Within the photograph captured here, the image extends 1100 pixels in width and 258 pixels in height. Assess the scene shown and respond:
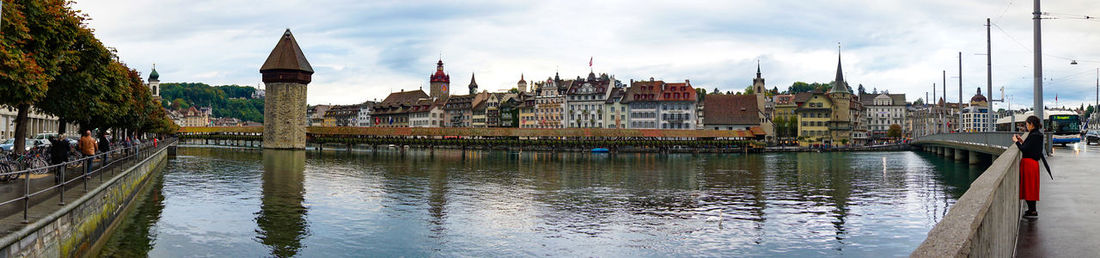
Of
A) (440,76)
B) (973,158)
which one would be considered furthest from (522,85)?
(973,158)

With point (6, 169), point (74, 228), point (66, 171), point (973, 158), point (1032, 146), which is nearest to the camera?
point (1032, 146)

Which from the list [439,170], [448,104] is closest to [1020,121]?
[439,170]

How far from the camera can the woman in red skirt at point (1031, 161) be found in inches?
420

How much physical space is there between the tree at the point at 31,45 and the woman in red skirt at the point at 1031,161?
724 inches

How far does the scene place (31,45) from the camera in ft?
69.6

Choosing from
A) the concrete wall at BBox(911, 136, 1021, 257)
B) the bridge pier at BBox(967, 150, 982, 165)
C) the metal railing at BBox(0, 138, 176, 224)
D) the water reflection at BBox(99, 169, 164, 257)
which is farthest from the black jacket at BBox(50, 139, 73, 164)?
the bridge pier at BBox(967, 150, 982, 165)

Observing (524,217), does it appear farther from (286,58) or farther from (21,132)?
(286,58)

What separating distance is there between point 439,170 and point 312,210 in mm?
25495

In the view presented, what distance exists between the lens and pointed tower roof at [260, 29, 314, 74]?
94.6 metres

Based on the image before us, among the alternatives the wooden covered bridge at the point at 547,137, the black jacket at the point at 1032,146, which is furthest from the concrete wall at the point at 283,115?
the black jacket at the point at 1032,146

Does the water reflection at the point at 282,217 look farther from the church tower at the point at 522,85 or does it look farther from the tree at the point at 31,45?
the church tower at the point at 522,85

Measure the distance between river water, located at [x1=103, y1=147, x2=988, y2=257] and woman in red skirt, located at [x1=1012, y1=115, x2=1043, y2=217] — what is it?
7594 millimetres

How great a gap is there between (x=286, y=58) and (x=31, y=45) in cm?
7590

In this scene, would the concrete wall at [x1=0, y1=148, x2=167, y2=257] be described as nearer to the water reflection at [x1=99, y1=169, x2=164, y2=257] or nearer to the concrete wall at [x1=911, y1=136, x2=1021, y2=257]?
the water reflection at [x1=99, y1=169, x2=164, y2=257]
